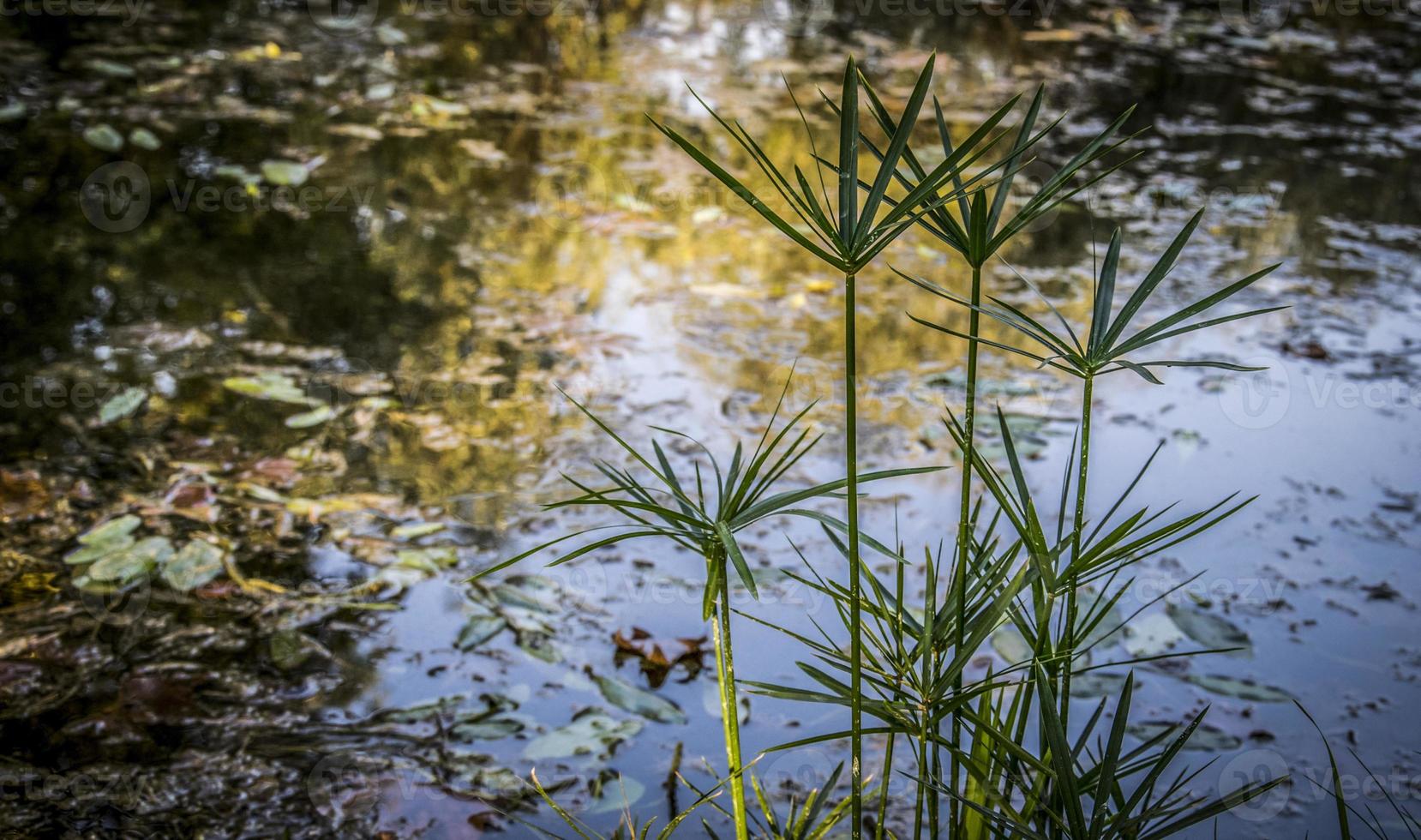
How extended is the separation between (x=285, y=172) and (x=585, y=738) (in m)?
2.93

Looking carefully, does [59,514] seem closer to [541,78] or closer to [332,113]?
[332,113]

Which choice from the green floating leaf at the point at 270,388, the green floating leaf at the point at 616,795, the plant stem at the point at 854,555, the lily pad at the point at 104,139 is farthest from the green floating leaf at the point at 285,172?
the plant stem at the point at 854,555

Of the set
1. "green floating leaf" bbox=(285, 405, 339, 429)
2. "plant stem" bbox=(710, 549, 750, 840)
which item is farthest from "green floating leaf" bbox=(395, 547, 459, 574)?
"plant stem" bbox=(710, 549, 750, 840)

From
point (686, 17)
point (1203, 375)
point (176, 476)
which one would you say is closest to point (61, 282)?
point (176, 476)

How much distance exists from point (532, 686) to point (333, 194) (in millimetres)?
2542

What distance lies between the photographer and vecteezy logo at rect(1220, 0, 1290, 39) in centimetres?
662

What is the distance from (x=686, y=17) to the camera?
6.21 m

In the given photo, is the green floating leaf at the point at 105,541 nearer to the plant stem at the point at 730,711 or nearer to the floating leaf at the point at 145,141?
the plant stem at the point at 730,711

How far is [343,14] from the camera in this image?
575 centimetres

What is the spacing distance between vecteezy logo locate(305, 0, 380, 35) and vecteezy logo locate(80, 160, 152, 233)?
186 centimetres

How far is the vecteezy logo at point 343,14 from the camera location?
218 inches

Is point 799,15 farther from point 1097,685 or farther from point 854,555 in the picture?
point 854,555
